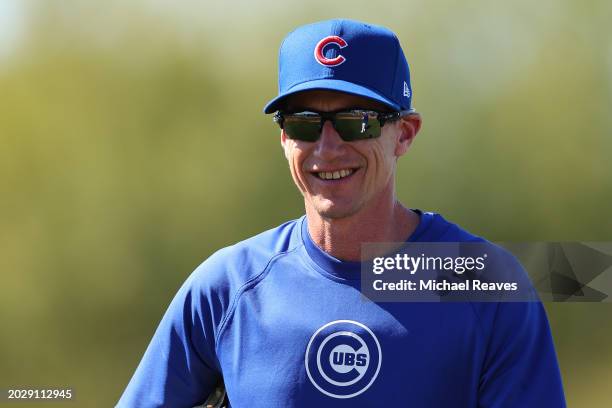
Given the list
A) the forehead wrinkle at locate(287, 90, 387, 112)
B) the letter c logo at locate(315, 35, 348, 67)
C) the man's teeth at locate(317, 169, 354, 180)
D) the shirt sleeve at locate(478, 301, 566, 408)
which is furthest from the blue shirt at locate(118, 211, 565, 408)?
the letter c logo at locate(315, 35, 348, 67)

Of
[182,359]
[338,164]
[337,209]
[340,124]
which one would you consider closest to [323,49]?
[340,124]

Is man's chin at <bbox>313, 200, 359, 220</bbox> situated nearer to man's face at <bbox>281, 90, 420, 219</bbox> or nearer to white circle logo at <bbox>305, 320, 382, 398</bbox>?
man's face at <bbox>281, 90, 420, 219</bbox>

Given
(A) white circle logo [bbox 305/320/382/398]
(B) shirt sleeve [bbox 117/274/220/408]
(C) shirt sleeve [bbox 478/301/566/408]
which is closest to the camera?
(C) shirt sleeve [bbox 478/301/566/408]

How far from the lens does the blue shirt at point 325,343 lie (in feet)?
6.70

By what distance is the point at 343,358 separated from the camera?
2146 millimetres

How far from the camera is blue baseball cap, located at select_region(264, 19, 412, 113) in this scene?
215 cm

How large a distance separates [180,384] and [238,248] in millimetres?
439

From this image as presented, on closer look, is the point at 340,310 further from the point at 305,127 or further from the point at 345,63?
the point at 345,63

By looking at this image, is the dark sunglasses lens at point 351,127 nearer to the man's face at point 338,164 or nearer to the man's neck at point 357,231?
the man's face at point 338,164

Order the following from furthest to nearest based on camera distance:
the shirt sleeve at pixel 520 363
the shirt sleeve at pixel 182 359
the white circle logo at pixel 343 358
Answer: the shirt sleeve at pixel 182 359, the white circle logo at pixel 343 358, the shirt sleeve at pixel 520 363

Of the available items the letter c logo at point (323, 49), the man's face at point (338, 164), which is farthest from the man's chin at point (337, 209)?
the letter c logo at point (323, 49)

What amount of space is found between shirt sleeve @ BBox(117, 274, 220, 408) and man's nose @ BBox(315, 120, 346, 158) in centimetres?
57

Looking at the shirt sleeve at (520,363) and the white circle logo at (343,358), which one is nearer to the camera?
the shirt sleeve at (520,363)

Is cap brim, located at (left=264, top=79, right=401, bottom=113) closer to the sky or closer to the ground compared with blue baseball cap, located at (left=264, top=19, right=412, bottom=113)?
closer to the ground
